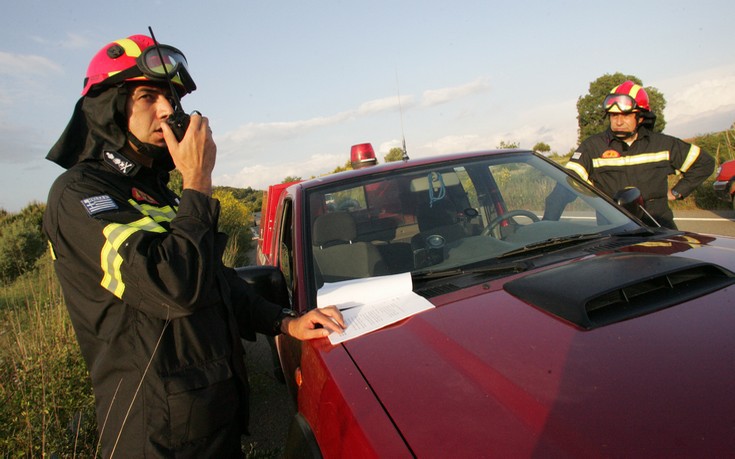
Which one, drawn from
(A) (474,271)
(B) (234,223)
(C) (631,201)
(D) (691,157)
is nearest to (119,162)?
(A) (474,271)

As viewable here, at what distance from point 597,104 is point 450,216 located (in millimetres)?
41450

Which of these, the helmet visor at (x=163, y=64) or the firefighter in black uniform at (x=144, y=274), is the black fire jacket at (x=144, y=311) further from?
the helmet visor at (x=163, y=64)

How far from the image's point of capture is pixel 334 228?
8.14ft

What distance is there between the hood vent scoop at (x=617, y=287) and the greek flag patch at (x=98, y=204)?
4.46 ft

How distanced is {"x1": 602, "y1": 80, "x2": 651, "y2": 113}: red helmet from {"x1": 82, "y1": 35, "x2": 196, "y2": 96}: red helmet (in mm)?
3729

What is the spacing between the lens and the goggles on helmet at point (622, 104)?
13.6ft

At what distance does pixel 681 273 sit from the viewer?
1.60m

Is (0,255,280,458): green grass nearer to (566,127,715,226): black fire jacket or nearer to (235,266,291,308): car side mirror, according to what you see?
(235,266,291,308): car side mirror

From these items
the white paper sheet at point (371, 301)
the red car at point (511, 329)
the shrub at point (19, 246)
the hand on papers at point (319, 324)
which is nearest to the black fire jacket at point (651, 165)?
the red car at point (511, 329)

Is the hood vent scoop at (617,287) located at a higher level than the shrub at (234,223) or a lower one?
higher

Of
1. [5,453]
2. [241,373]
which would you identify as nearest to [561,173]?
[241,373]

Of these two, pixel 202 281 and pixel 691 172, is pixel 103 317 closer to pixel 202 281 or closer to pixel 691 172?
pixel 202 281

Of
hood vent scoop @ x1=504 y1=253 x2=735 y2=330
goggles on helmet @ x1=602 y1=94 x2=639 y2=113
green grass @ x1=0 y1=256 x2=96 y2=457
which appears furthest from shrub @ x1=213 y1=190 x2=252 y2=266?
hood vent scoop @ x1=504 y1=253 x2=735 y2=330

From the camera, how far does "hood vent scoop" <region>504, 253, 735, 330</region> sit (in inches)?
56.5
